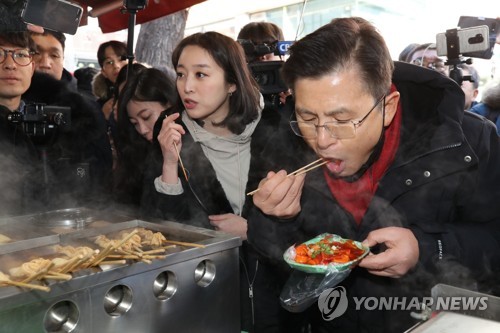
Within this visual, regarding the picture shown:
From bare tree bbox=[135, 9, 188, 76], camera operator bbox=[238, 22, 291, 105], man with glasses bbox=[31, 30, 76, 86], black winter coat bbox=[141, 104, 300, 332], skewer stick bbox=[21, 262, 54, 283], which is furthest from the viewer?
bare tree bbox=[135, 9, 188, 76]

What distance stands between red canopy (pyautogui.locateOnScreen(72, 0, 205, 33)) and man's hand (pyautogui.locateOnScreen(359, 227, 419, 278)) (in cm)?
249

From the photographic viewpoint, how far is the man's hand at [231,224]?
2.28 m

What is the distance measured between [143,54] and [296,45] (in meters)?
5.04

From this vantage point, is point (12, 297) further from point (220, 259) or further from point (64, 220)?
point (64, 220)

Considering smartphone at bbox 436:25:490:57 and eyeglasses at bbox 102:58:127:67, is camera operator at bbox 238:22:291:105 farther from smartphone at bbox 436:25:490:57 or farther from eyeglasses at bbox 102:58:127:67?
eyeglasses at bbox 102:58:127:67

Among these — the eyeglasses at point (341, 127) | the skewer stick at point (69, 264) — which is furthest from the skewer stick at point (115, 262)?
the eyeglasses at point (341, 127)

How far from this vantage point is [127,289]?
1454 mm

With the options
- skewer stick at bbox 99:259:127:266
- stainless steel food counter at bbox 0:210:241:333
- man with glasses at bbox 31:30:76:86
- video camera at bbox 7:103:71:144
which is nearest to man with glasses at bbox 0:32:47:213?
video camera at bbox 7:103:71:144

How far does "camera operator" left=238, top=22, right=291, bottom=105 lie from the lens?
277cm

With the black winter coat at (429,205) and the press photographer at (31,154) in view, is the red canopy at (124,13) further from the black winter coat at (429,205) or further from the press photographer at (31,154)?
the black winter coat at (429,205)

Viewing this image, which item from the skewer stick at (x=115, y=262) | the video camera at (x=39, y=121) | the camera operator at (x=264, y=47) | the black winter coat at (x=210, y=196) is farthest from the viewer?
the camera operator at (x=264, y=47)

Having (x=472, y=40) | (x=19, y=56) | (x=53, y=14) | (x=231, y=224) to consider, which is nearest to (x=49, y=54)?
(x=19, y=56)

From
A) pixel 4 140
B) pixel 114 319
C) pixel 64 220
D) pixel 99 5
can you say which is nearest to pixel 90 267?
pixel 114 319

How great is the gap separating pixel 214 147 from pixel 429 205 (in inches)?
47.9
